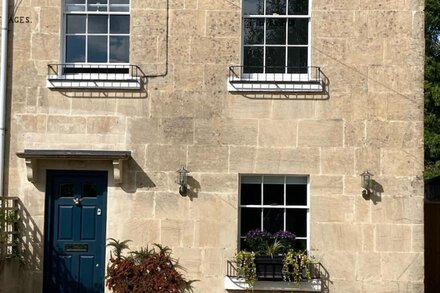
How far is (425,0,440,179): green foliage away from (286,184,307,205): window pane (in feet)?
39.9

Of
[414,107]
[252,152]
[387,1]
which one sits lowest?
[252,152]

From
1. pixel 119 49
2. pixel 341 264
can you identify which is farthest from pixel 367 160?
pixel 119 49

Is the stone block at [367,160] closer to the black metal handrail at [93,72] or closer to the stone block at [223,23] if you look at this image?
the stone block at [223,23]

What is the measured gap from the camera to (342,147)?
31.9 ft

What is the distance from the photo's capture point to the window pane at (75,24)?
10.1m

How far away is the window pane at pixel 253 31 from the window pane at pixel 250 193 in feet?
7.69

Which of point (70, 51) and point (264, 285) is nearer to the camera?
point (264, 285)

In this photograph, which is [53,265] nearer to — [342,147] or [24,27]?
[24,27]

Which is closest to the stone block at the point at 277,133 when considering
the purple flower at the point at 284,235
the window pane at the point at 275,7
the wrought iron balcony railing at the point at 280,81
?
the wrought iron balcony railing at the point at 280,81

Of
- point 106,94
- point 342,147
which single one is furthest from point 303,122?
point 106,94

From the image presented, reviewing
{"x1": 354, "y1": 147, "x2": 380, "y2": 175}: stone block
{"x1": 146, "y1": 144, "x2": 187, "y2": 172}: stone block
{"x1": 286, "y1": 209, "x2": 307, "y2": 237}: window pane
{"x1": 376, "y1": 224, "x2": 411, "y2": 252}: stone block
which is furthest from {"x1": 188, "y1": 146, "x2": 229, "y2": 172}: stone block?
{"x1": 376, "y1": 224, "x2": 411, "y2": 252}: stone block

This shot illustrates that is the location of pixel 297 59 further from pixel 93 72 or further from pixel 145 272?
pixel 145 272

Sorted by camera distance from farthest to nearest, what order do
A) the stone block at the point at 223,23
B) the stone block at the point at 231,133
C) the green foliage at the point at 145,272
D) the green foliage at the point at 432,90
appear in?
the green foliage at the point at 432,90 → the stone block at the point at 223,23 → the stone block at the point at 231,133 → the green foliage at the point at 145,272

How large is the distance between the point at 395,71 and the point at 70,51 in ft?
17.4
